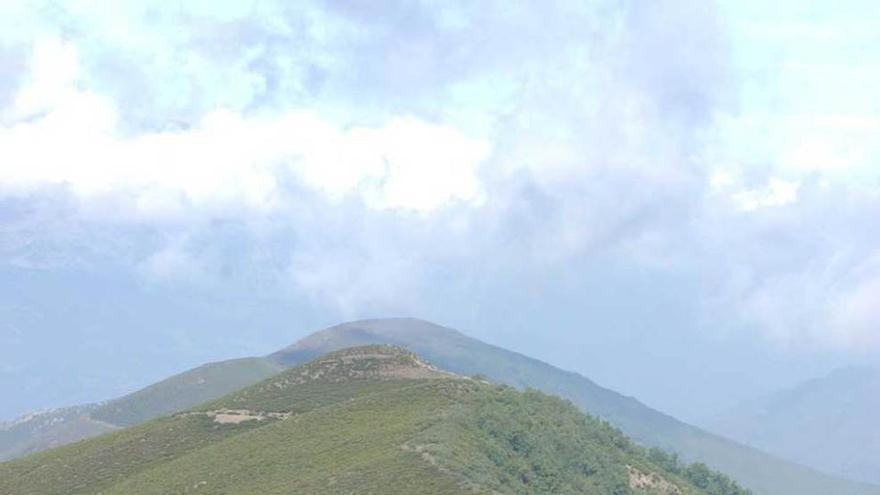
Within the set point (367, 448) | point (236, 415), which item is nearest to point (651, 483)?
point (367, 448)

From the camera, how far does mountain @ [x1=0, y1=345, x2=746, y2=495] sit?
103 m

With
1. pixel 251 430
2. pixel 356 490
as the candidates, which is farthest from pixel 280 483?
pixel 251 430

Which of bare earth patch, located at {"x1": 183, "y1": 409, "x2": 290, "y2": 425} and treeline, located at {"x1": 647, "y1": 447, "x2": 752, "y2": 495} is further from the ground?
treeline, located at {"x1": 647, "y1": 447, "x2": 752, "y2": 495}

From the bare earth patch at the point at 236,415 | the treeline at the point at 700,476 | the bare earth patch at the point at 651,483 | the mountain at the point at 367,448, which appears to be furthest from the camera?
the treeline at the point at 700,476

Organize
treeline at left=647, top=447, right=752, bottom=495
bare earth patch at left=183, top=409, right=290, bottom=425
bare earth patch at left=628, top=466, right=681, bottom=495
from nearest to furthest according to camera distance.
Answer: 1. bare earth patch at left=628, top=466, right=681, bottom=495
2. bare earth patch at left=183, top=409, right=290, bottom=425
3. treeline at left=647, top=447, right=752, bottom=495

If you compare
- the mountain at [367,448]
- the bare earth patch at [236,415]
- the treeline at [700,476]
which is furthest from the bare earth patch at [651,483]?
the bare earth patch at [236,415]

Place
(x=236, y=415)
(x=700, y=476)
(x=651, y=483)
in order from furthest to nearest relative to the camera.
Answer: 1. (x=700, y=476)
2. (x=236, y=415)
3. (x=651, y=483)

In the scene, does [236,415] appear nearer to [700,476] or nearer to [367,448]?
[367,448]

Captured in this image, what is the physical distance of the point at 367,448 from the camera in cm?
10981

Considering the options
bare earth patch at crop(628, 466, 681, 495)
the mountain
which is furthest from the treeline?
bare earth patch at crop(628, 466, 681, 495)

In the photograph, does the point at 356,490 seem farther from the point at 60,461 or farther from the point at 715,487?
the point at 715,487

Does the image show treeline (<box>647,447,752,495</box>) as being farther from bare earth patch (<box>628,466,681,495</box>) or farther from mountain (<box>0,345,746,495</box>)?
bare earth patch (<box>628,466,681,495</box>)

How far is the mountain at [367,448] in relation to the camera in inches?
4058

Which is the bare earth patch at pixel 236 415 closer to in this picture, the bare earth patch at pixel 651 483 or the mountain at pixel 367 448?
the mountain at pixel 367 448
